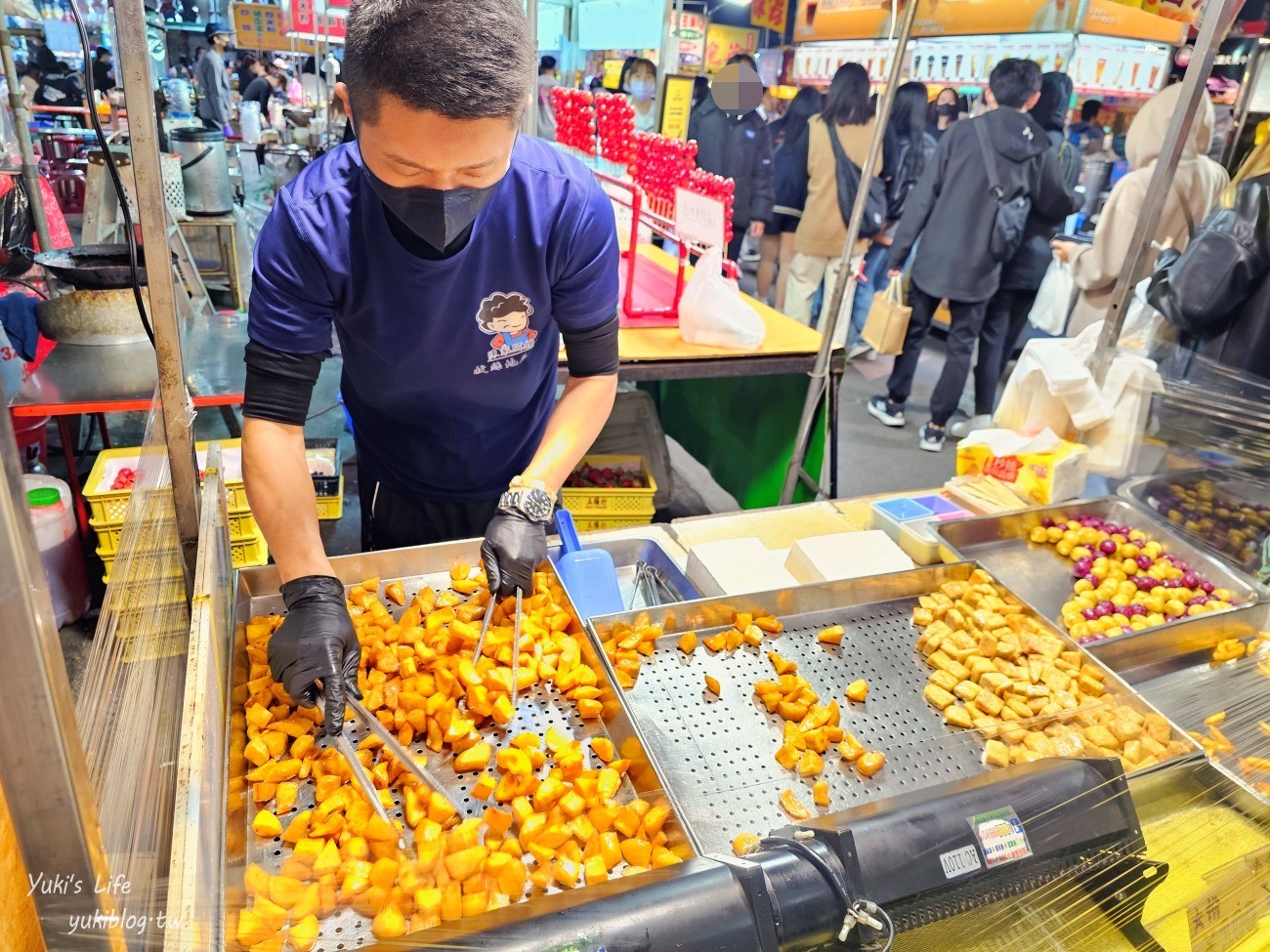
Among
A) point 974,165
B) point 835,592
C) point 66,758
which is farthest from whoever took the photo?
point 974,165

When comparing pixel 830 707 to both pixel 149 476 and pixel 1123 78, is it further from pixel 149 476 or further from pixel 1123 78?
pixel 1123 78

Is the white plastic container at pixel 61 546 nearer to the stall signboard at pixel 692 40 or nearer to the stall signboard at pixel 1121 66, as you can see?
the stall signboard at pixel 692 40

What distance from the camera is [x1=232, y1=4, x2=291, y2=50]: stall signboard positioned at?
29.3 feet

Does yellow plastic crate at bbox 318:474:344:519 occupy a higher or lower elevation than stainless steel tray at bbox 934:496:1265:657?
lower

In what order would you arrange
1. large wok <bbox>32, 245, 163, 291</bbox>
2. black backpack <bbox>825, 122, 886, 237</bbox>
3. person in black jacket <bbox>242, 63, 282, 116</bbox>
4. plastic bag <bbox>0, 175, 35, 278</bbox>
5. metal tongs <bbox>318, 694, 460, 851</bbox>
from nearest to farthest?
metal tongs <bbox>318, 694, 460, 851</bbox> → large wok <bbox>32, 245, 163, 291</bbox> → plastic bag <bbox>0, 175, 35, 278</bbox> → black backpack <bbox>825, 122, 886, 237</bbox> → person in black jacket <bbox>242, 63, 282, 116</bbox>

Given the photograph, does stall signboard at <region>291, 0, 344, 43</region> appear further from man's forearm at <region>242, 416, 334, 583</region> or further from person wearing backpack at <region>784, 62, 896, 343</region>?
man's forearm at <region>242, 416, 334, 583</region>

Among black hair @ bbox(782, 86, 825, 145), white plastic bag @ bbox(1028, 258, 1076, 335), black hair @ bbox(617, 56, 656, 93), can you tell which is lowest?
white plastic bag @ bbox(1028, 258, 1076, 335)

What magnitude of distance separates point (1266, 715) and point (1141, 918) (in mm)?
650

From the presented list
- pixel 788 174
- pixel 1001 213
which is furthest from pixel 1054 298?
pixel 788 174

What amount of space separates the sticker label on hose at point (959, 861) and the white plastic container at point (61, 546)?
9.63ft

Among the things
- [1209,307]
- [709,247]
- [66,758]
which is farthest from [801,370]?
[66,758]

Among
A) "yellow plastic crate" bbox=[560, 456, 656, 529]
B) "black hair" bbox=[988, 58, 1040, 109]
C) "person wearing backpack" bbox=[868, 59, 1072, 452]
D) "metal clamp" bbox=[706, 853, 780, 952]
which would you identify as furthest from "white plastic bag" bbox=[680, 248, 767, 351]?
"black hair" bbox=[988, 58, 1040, 109]

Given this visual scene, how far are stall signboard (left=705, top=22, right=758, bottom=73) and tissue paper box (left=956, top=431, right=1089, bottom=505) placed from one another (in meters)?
7.36

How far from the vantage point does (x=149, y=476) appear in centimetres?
111
